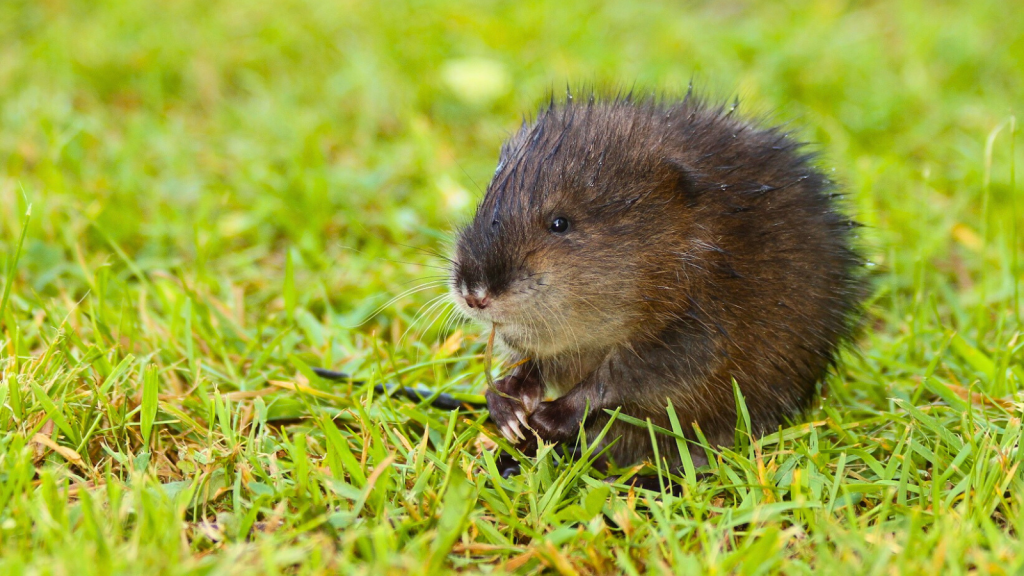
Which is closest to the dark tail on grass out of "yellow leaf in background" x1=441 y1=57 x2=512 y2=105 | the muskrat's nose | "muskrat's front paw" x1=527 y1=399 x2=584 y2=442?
"muskrat's front paw" x1=527 y1=399 x2=584 y2=442

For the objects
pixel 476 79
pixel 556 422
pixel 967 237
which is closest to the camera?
pixel 556 422

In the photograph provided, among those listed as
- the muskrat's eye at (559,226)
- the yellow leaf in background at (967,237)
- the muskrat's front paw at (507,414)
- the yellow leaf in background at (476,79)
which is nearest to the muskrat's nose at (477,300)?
the muskrat's eye at (559,226)

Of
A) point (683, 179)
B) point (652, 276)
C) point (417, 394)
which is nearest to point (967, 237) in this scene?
point (683, 179)

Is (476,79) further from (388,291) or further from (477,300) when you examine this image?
(477,300)

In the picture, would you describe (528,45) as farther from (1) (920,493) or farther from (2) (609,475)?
(1) (920,493)

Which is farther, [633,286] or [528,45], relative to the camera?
[528,45]

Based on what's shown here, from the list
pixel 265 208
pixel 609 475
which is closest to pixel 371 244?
pixel 265 208
